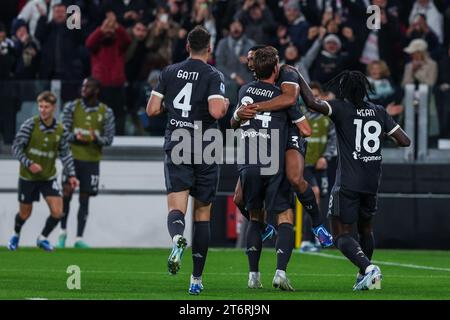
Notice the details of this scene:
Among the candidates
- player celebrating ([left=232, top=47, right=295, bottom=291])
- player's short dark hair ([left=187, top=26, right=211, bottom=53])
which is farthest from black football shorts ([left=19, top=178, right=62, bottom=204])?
player's short dark hair ([left=187, top=26, right=211, bottom=53])

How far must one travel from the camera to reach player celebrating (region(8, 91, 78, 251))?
62.4ft

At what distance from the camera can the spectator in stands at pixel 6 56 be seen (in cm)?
2259

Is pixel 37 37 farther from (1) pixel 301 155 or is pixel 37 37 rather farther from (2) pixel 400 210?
(1) pixel 301 155

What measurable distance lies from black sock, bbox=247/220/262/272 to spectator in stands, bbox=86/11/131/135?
9.42 meters

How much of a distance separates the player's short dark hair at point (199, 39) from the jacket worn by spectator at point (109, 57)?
34.6ft

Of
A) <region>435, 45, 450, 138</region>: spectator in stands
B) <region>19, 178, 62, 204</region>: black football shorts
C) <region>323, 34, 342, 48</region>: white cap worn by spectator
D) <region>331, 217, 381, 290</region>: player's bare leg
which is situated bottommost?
<region>19, 178, 62, 204</region>: black football shorts

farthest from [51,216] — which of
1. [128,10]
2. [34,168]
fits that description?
[128,10]

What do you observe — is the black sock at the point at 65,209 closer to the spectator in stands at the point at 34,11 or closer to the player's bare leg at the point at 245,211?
the spectator in stands at the point at 34,11

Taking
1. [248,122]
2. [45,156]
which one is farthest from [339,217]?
[45,156]

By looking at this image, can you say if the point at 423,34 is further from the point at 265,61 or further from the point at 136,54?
the point at 265,61

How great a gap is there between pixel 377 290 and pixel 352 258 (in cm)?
38

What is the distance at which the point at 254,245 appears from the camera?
12406mm

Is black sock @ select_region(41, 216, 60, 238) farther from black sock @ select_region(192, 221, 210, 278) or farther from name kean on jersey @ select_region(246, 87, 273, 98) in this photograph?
black sock @ select_region(192, 221, 210, 278)
